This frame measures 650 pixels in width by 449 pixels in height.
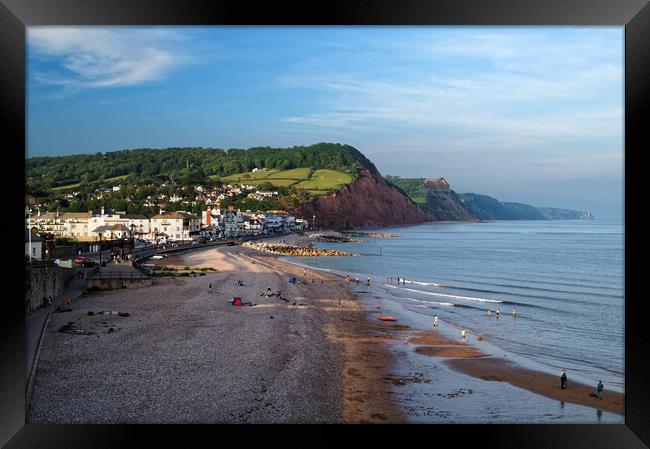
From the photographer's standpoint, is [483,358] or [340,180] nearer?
[483,358]

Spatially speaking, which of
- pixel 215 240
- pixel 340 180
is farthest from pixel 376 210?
pixel 215 240

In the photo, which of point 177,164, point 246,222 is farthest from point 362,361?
point 246,222

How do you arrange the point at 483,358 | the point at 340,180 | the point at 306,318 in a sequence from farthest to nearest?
the point at 340,180 → the point at 306,318 → the point at 483,358

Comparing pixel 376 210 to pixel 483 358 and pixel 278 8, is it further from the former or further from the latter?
pixel 278 8

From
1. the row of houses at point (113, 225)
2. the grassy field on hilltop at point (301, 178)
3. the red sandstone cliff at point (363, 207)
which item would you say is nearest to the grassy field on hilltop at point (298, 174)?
the grassy field on hilltop at point (301, 178)

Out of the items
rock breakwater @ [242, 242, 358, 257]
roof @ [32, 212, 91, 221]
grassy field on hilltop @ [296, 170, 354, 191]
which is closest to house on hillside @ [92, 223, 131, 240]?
roof @ [32, 212, 91, 221]

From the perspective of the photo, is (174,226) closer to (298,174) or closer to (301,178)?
(298,174)
